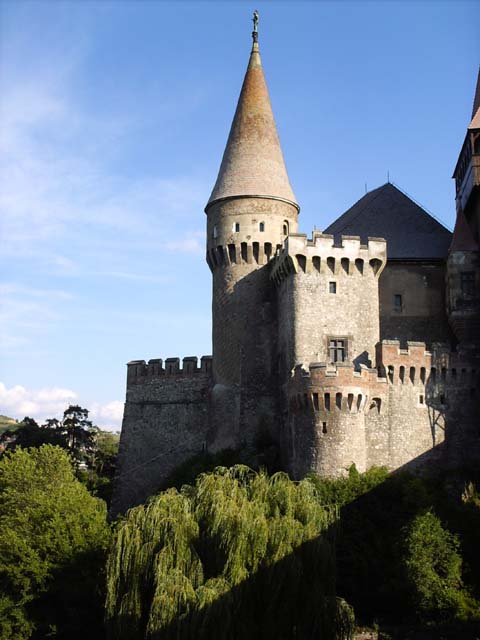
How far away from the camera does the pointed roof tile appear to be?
1864 inches

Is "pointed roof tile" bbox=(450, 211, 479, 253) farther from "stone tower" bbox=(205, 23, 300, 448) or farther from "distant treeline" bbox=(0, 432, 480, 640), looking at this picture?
"distant treeline" bbox=(0, 432, 480, 640)

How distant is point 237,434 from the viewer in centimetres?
4797

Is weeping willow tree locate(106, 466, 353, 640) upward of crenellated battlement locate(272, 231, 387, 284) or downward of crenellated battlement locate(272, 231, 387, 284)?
downward

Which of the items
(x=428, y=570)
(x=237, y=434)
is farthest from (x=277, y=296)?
(x=428, y=570)

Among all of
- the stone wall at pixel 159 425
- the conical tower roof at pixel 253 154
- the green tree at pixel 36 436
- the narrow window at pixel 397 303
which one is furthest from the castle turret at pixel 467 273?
the green tree at pixel 36 436

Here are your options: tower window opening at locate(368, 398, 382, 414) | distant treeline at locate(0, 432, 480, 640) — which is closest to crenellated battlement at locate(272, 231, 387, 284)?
tower window opening at locate(368, 398, 382, 414)

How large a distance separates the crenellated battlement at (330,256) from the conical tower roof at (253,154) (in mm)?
4725

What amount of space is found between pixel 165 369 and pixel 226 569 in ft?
79.3

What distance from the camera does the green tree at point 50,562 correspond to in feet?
125

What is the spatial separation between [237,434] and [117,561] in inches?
620

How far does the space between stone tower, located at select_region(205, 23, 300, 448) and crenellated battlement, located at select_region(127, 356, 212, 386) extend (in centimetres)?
316

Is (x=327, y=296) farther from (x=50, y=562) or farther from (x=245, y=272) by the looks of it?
(x=50, y=562)

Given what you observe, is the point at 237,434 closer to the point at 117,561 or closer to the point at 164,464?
the point at 164,464

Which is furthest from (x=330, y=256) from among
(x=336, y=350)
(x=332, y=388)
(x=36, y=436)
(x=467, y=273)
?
(x=36, y=436)
